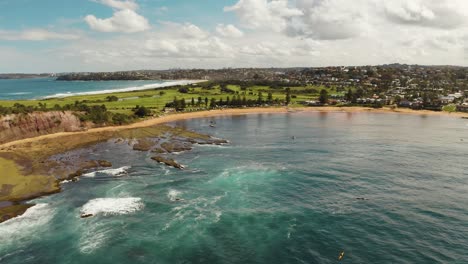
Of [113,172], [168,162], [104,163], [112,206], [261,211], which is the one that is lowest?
[112,206]

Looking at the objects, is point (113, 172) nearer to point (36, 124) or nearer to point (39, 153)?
point (39, 153)

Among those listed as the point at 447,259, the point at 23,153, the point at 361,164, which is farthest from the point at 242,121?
the point at 447,259

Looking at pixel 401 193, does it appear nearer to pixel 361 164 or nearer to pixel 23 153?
pixel 361 164

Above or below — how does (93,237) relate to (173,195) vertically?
below

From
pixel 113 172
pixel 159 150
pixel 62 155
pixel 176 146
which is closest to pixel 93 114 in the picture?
pixel 62 155

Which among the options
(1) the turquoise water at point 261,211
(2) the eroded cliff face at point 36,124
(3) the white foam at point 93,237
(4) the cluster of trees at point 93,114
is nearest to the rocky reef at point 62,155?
(1) the turquoise water at point 261,211
